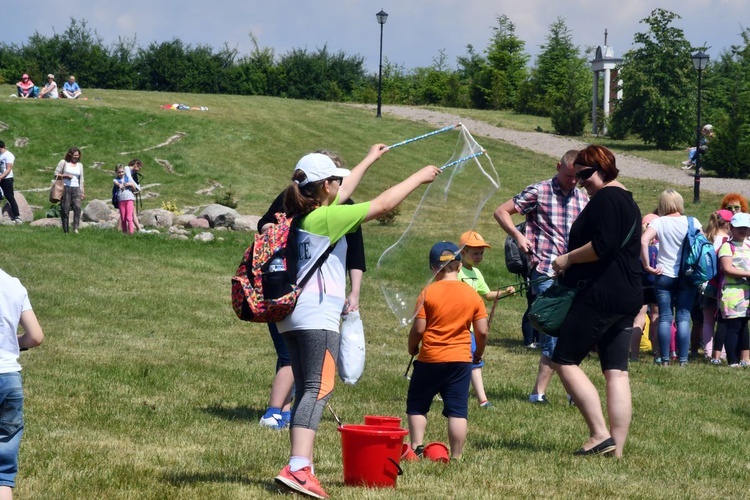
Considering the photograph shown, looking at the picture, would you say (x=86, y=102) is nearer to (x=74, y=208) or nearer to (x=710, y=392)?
(x=74, y=208)

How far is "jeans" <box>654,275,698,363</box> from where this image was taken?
1198cm

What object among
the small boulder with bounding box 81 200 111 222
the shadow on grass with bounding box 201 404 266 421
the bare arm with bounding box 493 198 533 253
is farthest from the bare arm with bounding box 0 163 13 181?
the bare arm with bounding box 493 198 533 253

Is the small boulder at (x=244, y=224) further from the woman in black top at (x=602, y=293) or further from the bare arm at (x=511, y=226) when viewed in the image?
the woman in black top at (x=602, y=293)

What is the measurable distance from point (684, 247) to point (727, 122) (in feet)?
83.4

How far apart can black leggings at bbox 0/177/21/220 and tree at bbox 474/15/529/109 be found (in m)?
39.7

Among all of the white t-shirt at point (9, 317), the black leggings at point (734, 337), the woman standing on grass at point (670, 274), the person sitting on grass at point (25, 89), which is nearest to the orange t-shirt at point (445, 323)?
the white t-shirt at point (9, 317)

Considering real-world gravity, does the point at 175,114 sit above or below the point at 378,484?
above

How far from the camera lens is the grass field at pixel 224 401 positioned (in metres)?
5.82

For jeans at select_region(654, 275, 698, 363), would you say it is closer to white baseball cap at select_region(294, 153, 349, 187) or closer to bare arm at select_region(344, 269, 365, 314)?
bare arm at select_region(344, 269, 365, 314)

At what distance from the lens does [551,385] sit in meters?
10.1

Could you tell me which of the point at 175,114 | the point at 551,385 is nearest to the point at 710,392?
the point at 551,385

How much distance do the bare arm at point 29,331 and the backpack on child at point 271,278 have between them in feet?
3.24

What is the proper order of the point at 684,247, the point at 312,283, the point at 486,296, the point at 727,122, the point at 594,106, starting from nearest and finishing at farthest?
the point at 312,283, the point at 486,296, the point at 684,247, the point at 727,122, the point at 594,106

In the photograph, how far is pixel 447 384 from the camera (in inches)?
255
